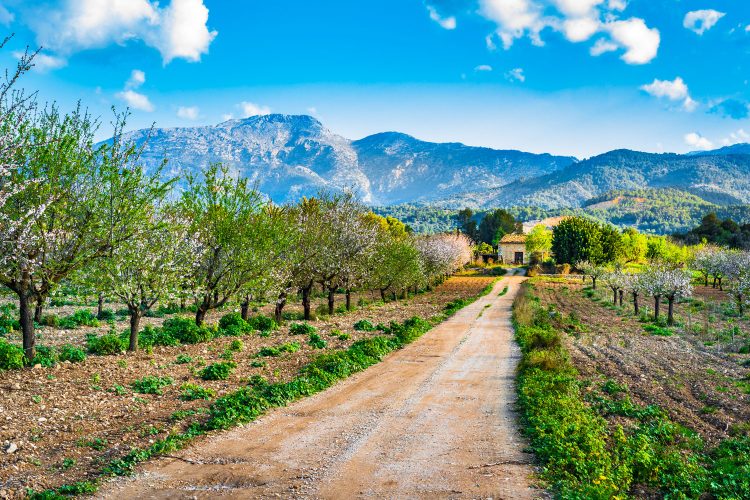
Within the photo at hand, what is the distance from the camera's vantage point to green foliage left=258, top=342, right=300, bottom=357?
74.5ft

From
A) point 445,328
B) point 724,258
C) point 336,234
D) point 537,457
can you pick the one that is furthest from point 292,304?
point 724,258

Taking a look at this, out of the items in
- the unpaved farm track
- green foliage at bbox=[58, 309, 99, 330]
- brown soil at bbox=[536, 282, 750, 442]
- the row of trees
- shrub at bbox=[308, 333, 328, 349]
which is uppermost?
the row of trees

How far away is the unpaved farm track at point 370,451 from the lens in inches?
383

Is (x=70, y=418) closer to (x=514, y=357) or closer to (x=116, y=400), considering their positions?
(x=116, y=400)

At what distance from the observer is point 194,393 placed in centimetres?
1590

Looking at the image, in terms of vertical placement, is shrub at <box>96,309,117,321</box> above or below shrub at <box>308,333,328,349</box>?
above

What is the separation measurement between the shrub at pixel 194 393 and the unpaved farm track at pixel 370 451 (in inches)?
99.9

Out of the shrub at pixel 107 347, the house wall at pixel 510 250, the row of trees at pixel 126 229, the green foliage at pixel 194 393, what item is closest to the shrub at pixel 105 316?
the row of trees at pixel 126 229

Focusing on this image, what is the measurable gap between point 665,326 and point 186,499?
39351 millimetres

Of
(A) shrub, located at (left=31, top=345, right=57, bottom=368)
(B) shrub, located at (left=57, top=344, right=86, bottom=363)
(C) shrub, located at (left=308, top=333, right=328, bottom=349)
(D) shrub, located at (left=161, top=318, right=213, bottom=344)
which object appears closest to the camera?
(A) shrub, located at (left=31, top=345, right=57, bottom=368)

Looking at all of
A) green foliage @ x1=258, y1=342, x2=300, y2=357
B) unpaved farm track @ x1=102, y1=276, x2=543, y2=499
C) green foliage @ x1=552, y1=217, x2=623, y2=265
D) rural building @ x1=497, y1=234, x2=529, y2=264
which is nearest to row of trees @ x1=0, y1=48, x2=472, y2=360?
green foliage @ x1=258, y1=342, x2=300, y2=357

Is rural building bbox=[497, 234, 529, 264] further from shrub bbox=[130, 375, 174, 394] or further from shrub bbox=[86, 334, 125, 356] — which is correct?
shrub bbox=[130, 375, 174, 394]

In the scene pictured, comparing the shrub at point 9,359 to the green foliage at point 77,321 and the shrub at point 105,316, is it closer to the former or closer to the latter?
the green foliage at point 77,321

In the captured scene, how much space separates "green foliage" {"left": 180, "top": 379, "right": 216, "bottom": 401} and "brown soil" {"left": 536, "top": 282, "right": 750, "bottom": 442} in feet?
45.6
